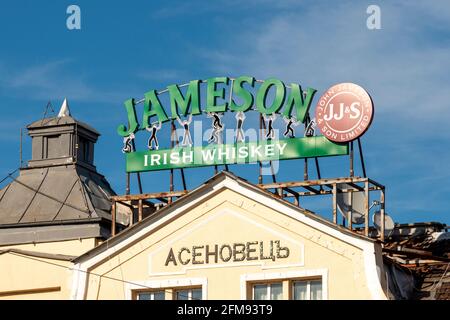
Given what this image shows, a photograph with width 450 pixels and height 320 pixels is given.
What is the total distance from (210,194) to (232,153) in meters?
7.29

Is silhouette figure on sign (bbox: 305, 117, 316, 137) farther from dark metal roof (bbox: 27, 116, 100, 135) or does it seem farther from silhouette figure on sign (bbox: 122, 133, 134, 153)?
dark metal roof (bbox: 27, 116, 100, 135)

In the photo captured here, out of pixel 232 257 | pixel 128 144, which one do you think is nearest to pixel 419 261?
pixel 232 257

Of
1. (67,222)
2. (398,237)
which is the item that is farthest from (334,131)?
(67,222)

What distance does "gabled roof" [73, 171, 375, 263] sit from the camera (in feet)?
160

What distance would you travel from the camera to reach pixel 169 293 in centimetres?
5059

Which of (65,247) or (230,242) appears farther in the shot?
(65,247)

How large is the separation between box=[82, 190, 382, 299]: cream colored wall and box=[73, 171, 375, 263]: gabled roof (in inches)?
10.2

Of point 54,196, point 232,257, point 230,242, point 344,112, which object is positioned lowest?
point 232,257

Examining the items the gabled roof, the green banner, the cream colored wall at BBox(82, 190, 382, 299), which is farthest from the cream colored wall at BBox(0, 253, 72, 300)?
the cream colored wall at BBox(82, 190, 382, 299)

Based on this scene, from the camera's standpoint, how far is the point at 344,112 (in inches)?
2164

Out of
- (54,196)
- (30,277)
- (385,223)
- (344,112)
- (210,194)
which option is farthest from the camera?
(54,196)

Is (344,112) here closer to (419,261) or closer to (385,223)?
(385,223)

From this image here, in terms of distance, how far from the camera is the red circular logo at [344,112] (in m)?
54.6
